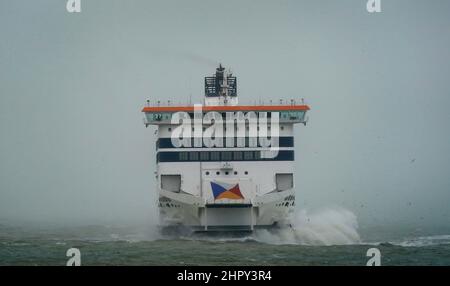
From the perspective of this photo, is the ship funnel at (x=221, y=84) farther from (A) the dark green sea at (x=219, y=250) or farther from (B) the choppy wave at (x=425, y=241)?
(B) the choppy wave at (x=425, y=241)

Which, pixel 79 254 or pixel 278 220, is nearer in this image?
pixel 79 254

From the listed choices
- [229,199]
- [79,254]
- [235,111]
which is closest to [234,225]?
[229,199]

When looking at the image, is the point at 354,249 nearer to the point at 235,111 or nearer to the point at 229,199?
the point at 229,199

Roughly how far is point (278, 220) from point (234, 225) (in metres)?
2.82

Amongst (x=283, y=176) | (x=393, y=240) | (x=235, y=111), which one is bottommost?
(x=393, y=240)

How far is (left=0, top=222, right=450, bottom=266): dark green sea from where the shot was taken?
4159 centimetres

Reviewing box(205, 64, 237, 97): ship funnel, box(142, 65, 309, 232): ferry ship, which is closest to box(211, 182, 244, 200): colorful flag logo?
box(142, 65, 309, 232): ferry ship

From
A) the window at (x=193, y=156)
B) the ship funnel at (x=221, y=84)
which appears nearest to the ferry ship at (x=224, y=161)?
the window at (x=193, y=156)

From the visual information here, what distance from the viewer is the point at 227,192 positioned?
49.1m

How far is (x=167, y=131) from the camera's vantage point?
52.3m

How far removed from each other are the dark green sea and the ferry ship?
41.4 inches

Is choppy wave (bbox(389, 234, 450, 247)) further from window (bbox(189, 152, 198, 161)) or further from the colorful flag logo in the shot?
window (bbox(189, 152, 198, 161))

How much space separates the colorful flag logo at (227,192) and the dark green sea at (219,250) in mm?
2178

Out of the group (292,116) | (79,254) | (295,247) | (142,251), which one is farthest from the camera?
(292,116)
